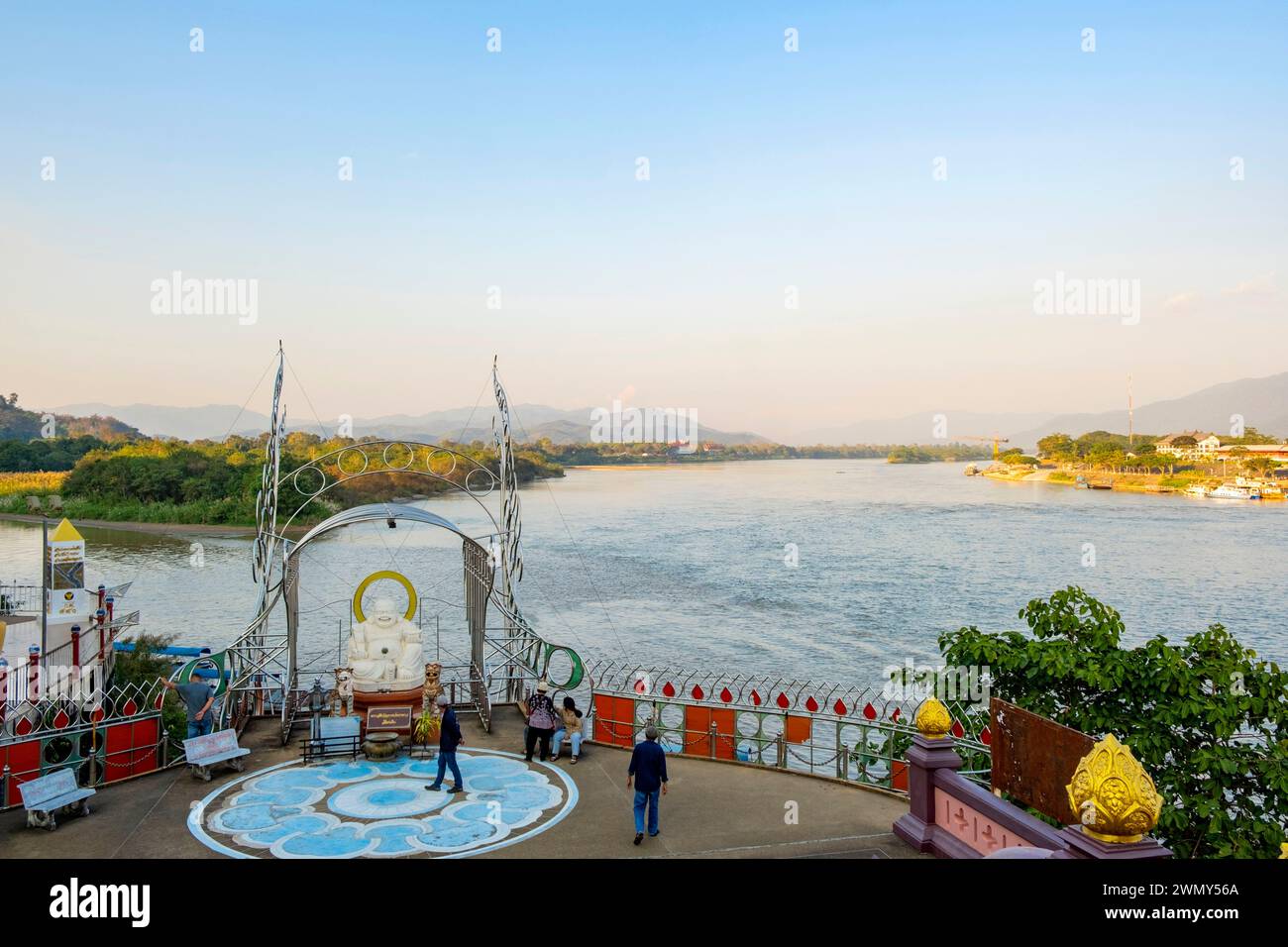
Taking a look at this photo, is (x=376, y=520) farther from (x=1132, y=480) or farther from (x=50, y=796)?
(x=1132, y=480)

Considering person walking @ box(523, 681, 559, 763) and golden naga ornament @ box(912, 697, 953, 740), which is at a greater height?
golden naga ornament @ box(912, 697, 953, 740)

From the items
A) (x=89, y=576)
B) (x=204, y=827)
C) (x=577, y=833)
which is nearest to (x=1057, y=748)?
(x=577, y=833)

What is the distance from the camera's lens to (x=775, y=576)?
189 ft

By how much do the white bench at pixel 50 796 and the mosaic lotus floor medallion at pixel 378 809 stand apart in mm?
1386

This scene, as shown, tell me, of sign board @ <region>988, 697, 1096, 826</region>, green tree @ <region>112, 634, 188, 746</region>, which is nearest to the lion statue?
green tree @ <region>112, 634, 188, 746</region>

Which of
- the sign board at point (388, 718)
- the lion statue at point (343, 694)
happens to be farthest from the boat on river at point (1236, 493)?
the sign board at point (388, 718)

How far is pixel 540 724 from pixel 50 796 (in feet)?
20.9

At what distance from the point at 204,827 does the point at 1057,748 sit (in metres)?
10.0

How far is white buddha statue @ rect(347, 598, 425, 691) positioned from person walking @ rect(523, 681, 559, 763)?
2.97 metres

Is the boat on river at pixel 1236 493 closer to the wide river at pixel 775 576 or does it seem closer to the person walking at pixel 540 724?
the wide river at pixel 775 576

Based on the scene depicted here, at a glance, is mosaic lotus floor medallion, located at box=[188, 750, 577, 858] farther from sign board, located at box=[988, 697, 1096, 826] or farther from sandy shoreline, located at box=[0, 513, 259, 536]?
sandy shoreline, located at box=[0, 513, 259, 536]

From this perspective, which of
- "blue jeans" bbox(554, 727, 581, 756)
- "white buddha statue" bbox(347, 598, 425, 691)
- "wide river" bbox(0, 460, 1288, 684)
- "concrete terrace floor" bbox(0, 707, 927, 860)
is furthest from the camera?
"wide river" bbox(0, 460, 1288, 684)

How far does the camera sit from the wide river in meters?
41.1

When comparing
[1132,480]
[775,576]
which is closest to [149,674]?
[775,576]
